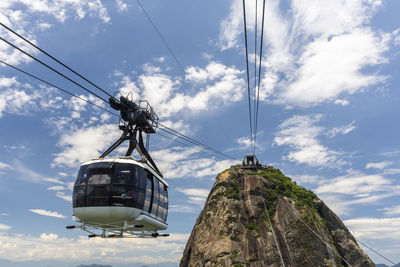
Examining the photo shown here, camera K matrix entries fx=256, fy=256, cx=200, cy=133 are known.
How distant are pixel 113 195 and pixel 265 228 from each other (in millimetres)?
38518

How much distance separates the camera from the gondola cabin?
17.3m

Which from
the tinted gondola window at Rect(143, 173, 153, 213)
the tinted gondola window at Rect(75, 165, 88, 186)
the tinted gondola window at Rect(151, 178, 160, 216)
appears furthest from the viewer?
the tinted gondola window at Rect(151, 178, 160, 216)

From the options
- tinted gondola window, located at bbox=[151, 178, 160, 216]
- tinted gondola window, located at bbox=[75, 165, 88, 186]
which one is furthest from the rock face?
tinted gondola window, located at bbox=[75, 165, 88, 186]

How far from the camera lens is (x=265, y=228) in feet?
159

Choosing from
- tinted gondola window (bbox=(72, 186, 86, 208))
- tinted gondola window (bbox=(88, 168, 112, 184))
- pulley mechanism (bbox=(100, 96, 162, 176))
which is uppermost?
pulley mechanism (bbox=(100, 96, 162, 176))

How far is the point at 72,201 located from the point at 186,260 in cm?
→ 4007

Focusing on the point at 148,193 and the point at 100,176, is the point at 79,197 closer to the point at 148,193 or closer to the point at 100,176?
the point at 100,176

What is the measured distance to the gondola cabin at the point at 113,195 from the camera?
17312 millimetres

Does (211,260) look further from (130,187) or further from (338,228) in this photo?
(130,187)

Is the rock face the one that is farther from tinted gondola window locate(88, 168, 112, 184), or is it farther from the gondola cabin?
tinted gondola window locate(88, 168, 112, 184)

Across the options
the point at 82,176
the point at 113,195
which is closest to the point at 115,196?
the point at 113,195

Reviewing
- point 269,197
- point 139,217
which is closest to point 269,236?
point 269,197

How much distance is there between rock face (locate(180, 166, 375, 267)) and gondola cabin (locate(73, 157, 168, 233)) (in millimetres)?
26735

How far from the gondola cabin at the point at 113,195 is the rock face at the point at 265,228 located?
2674cm
